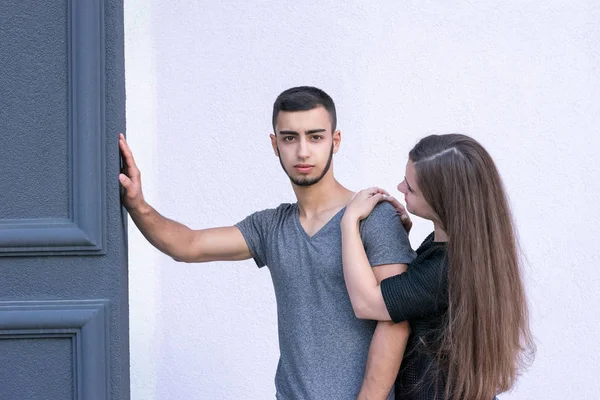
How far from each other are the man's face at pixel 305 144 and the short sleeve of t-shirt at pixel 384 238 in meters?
0.17

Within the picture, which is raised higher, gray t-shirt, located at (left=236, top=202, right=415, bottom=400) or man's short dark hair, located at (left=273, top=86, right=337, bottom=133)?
man's short dark hair, located at (left=273, top=86, right=337, bottom=133)

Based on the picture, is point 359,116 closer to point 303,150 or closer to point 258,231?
point 258,231

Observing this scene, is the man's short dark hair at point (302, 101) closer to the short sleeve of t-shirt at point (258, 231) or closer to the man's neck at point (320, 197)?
the man's neck at point (320, 197)

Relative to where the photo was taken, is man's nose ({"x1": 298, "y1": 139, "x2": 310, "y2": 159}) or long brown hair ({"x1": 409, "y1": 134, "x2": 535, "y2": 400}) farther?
man's nose ({"x1": 298, "y1": 139, "x2": 310, "y2": 159})

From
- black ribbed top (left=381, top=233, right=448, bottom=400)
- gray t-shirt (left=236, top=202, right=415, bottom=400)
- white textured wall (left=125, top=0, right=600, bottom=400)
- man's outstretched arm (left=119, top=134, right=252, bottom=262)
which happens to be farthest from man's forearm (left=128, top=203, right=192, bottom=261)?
white textured wall (left=125, top=0, right=600, bottom=400)

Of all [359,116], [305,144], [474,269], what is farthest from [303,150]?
[359,116]

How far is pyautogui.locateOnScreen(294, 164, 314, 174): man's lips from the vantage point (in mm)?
2361

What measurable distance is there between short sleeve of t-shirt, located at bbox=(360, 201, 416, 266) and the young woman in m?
0.04

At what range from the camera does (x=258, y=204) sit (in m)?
3.74

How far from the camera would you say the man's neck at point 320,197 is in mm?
2420

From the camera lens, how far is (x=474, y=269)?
2.22 metres

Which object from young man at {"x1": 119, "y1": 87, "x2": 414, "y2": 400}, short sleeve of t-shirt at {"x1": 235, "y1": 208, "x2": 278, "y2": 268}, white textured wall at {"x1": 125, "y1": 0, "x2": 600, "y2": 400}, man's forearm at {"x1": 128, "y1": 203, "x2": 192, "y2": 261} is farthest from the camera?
white textured wall at {"x1": 125, "y1": 0, "x2": 600, "y2": 400}

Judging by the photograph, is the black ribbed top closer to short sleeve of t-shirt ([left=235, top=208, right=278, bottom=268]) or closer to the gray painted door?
short sleeve of t-shirt ([left=235, top=208, right=278, bottom=268])

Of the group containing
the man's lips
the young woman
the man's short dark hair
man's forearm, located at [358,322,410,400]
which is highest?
the man's short dark hair
